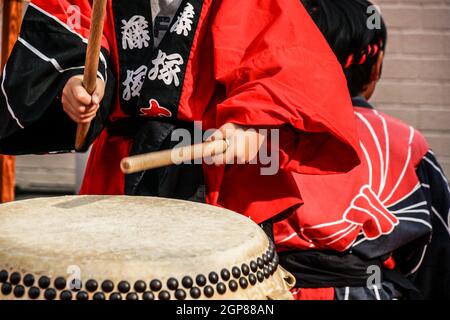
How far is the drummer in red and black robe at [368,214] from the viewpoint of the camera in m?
2.12

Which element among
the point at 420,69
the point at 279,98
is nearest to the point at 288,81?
the point at 279,98

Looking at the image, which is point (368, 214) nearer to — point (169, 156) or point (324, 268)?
point (324, 268)

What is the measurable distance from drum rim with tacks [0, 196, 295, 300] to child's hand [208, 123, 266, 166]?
100 mm

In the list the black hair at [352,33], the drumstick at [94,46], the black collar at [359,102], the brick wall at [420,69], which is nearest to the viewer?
the drumstick at [94,46]

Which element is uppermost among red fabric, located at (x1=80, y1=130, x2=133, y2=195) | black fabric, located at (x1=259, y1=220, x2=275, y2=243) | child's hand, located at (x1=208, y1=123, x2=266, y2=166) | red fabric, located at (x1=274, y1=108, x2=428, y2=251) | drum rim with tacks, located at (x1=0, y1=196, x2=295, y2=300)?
child's hand, located at (x1=208, y1=123, x2=266, y2=166)

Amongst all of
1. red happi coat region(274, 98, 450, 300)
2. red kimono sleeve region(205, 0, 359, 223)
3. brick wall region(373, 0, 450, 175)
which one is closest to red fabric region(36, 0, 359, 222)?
red kimono sleeve region(205, 0, 359, 223)

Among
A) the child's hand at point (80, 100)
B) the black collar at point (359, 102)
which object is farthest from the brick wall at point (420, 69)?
the child's hand at point (80, 100)

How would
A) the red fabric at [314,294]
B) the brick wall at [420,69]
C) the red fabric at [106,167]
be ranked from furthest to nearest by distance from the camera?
the brick wall at [420,69]
the red fabric at [314,294]
the red fabric at [106,167]

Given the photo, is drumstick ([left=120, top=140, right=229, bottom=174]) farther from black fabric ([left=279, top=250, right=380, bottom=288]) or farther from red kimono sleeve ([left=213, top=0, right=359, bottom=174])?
black fabric ([left=279, top=250, right=380, bottom=288])

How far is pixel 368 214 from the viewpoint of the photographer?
2154 mm

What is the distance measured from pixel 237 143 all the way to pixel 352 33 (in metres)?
→ 1.04

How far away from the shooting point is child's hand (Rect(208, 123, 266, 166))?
4.63ft

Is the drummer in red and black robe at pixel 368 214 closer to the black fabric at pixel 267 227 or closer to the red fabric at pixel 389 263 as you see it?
the red fabric at pixel 389 263

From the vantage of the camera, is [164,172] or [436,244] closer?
[164,172]
